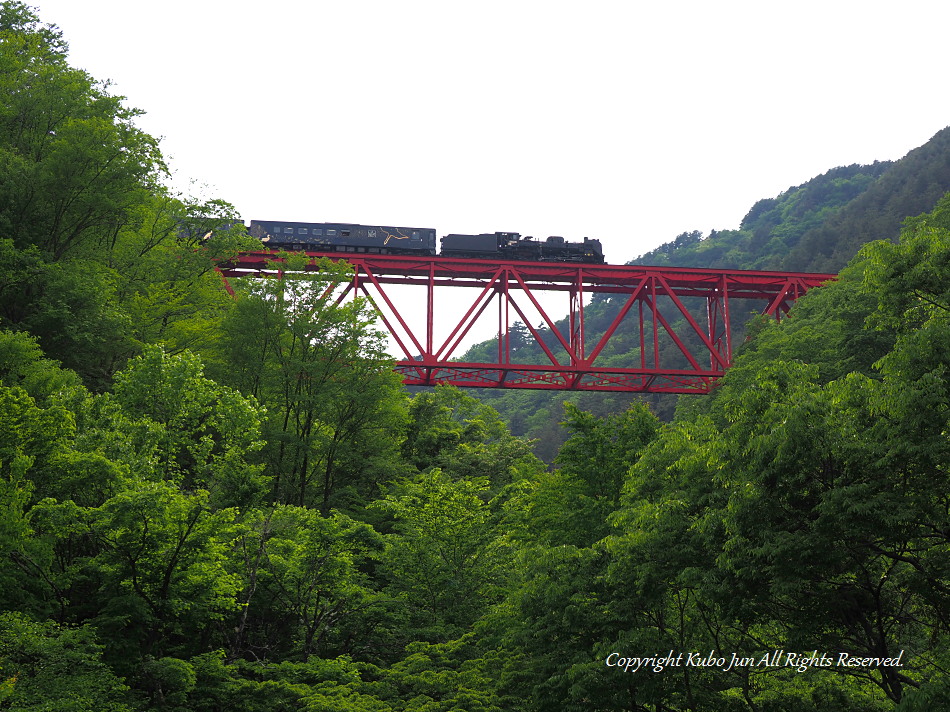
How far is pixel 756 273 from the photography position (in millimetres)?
47562

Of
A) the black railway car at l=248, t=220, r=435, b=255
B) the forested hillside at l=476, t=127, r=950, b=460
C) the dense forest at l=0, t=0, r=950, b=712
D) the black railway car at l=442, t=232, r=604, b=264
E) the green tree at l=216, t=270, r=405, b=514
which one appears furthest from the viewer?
the forested hillside at l=476, t=127, r=950, b=460

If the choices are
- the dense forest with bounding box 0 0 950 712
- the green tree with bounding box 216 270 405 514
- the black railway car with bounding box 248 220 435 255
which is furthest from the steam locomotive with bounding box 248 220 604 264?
the green tree with bounding box 216 270 405 514

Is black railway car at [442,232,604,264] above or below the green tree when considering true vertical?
above

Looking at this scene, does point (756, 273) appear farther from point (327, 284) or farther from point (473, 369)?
point (327, 284)

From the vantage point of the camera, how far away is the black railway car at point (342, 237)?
46.8m

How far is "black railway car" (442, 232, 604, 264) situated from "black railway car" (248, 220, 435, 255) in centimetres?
139

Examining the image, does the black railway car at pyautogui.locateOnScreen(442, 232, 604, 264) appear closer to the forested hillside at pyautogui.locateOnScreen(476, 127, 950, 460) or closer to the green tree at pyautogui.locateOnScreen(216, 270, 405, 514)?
the green tree at pyautogui.locateOnScreen(216, 270, 405, 514)

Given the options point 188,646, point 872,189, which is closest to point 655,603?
point 188,646

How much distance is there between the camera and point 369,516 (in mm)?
31562

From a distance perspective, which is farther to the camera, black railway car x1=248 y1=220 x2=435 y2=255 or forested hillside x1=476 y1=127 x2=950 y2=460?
forested hillside x1=476 y1=127 x2=950 y2=460

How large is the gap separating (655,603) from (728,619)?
4.85 ft

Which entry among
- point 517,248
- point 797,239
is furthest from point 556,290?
point 797,239

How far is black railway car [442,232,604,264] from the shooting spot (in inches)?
Answer: 1882

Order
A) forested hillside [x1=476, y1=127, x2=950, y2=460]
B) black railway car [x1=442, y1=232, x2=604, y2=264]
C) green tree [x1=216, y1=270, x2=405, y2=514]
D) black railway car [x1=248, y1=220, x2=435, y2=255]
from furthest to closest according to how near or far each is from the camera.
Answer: forested hillside [x1=476, y1=127, x2=950, y2=460]
black railway car [x1=442, y1=232, x2=604, y2=264]
black railway car [x1=248, y1=220, x2=435, y2=255]
green tree [x1=216, y1=270, x2=405, y2=514]
